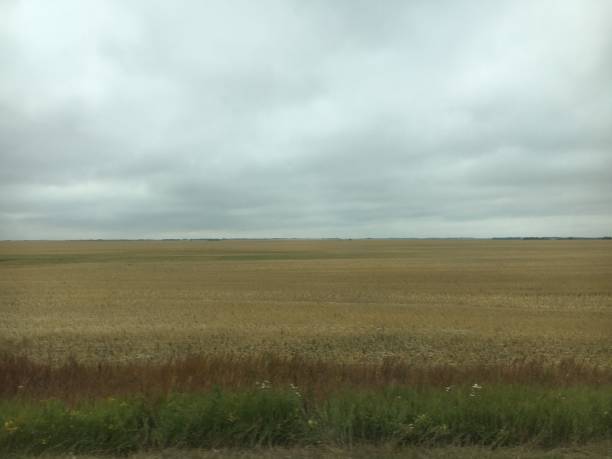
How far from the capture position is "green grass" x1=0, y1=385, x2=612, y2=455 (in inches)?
208

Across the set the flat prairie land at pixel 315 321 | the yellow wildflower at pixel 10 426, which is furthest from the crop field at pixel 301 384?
the flat prairie land at pixel 315 321

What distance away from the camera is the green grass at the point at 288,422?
529cm

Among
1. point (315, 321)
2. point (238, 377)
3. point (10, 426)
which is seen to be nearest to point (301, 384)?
point (238, 377)

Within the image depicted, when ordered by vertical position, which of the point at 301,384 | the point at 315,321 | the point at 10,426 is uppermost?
the point at 10,426

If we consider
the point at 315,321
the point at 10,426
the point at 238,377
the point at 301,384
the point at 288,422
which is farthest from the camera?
the point at 315,321

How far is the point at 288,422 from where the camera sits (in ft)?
18.5

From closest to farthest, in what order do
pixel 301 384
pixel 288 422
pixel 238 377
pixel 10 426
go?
pixel 10 426, pixel 288 422, pixel 301 384, pixel 238 377

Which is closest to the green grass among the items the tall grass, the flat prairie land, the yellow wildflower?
the yellow wildflower

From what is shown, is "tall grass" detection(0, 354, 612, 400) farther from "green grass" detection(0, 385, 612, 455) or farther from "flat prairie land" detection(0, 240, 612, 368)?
"flat prairie land" detection(0, 240, 612, 368)

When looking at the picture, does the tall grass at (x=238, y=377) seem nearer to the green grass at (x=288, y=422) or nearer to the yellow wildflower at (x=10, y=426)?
the green grass at (x=288, y=422)

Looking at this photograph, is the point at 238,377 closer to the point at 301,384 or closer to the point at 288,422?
the point at 301,384

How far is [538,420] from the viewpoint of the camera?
566cm

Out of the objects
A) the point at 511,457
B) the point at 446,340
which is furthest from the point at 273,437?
the point at 446,340

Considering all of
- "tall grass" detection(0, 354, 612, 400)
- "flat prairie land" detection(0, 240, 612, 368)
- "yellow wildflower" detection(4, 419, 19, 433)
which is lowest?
"flat prairie land" detection(0, 240, 612, 368)
